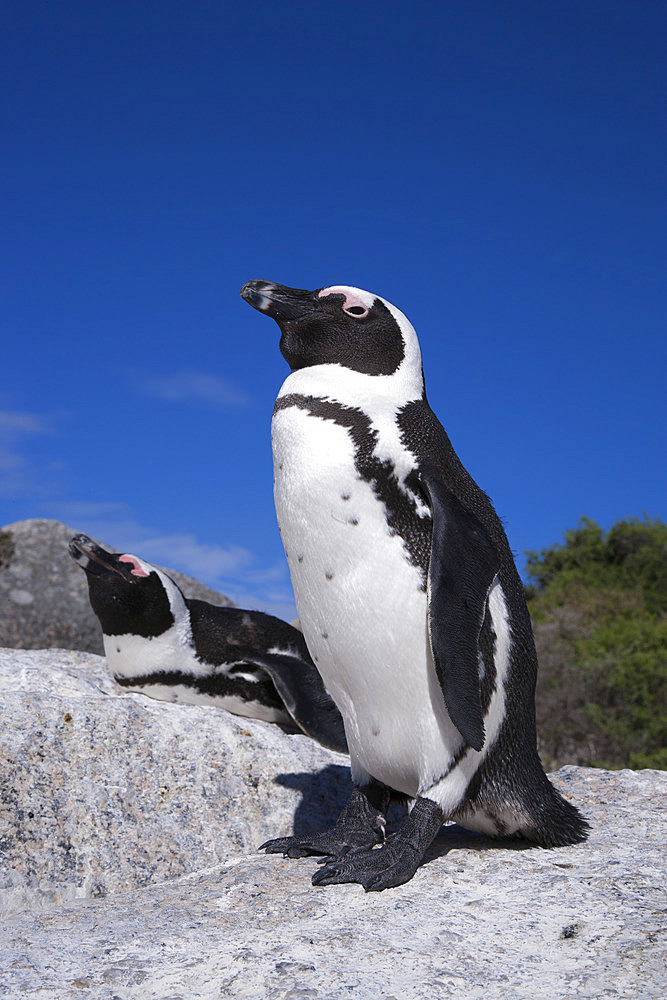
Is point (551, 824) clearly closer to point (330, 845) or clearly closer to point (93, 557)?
point (330, 845)

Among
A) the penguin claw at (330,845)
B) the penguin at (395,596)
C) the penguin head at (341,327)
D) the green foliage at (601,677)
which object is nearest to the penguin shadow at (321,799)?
the penguin claw at (330,845)

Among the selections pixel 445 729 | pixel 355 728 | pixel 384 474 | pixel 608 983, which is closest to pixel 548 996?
pixel 608 983

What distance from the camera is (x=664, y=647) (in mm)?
11656

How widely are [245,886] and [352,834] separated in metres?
0.44

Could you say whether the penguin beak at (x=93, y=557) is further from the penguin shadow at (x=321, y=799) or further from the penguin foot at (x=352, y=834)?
the penguin foot at (x=352, y=834)

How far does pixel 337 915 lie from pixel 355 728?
0.64 metres

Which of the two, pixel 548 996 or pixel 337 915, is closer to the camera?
pixel 548 996

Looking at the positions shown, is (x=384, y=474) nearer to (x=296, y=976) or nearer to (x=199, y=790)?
(x=296, y=976)

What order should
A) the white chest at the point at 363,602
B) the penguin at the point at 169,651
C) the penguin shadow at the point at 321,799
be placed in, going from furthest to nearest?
the penguin at the point at 169,651 < the penguin shadow at the point at 321,799 < the white chest at the point at 363,602

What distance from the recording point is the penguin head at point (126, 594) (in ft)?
15.8

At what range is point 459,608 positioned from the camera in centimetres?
249

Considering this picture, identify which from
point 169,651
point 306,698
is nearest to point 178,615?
point 169,651

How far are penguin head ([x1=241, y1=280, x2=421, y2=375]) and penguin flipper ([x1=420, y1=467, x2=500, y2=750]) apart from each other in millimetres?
627

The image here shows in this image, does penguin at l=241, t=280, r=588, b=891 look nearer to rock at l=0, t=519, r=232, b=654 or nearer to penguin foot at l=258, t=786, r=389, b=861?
penguin foot at l=258, t=786, r=389, b=861
